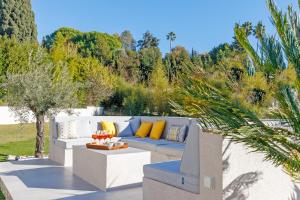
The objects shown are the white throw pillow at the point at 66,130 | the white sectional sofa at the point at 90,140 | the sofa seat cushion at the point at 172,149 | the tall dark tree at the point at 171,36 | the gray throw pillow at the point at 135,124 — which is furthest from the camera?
the tall dark tree at the point at 171,36

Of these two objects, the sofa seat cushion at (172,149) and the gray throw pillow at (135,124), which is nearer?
the sofa seat cushion at (172,149)

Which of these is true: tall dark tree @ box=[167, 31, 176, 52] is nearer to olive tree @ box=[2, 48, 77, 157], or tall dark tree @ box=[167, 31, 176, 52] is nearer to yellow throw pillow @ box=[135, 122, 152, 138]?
olive tree @ box=[2, 48, 77, 157]

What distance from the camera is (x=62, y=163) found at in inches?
284

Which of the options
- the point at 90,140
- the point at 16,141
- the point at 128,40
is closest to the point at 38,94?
the point at 90,140

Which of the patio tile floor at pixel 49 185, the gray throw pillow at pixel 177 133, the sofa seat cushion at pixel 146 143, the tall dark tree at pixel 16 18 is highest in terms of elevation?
the tall dark tree at pixel 16 18

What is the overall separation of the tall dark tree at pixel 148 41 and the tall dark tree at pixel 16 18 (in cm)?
2405

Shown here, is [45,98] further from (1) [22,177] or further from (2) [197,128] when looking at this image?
(2) [197,128]

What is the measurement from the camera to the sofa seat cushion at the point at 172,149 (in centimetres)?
609

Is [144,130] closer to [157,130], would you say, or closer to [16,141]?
[157,130]

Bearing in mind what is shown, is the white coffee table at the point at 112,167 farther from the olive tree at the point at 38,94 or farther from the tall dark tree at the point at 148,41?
the tall dark tree at the point at 148,41

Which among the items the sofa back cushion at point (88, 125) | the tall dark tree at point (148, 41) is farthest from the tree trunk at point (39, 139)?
the tall dark tree at point (148, 41)

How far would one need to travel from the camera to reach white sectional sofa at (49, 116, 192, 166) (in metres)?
6.45

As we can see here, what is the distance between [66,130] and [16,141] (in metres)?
4.65

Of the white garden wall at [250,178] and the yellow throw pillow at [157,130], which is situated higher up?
the yellow throw pillow at [157,130]
